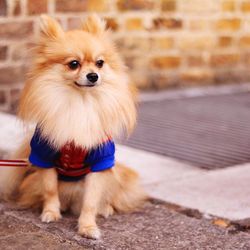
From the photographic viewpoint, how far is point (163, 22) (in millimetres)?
8016

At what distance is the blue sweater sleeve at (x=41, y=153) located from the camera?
368 cm

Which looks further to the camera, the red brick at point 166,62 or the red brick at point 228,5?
the red brick at point 228,5

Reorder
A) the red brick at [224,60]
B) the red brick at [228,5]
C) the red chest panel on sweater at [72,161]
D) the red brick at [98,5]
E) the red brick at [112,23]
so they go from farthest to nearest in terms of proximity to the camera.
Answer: the red brick at [224,60]
the red brick at [228,5]
the red brick at [112,23]
the red brick at [98,5]
the red chest panel on sweater at [72,161]

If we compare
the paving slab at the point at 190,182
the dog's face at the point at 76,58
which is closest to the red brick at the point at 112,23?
the paving slab at the point at 190,182

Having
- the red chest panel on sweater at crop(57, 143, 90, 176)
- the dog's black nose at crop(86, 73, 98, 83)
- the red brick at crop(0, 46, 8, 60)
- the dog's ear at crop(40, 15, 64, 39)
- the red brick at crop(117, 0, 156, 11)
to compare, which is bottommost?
the red chest panel on sweater at crop(57, 143, 90, 176)

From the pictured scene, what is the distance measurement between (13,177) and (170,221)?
100 centimetres

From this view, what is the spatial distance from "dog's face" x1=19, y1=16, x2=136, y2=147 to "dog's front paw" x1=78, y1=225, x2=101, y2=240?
44 centimetres

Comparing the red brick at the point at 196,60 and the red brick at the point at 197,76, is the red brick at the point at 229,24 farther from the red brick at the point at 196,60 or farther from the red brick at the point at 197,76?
the red brick at the point at 197,76

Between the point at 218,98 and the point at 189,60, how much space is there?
2.36ft

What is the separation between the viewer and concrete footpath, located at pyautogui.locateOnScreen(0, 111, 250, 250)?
3.47 m

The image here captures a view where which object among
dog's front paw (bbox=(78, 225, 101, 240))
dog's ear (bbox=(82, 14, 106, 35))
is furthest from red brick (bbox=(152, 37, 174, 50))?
dog's front paw (bbox=(78, 225, 101, 240))

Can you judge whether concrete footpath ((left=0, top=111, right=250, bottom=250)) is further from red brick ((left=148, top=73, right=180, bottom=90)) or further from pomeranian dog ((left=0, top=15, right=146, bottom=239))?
red brick ((left=148, top=73, right=180, bottom=90))

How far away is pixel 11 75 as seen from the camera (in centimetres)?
661

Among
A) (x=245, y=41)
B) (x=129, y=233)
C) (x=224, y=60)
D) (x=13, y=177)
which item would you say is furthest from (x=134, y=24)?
(x=129, y=233)
